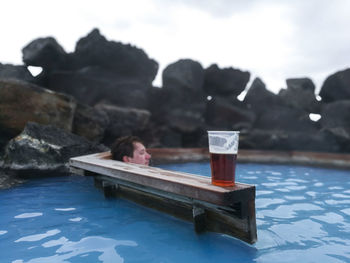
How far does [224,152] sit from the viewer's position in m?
1.67

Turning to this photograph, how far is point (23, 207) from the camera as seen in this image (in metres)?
3.40

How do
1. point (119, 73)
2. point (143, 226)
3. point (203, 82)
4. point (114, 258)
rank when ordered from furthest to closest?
point (203, 82)
point (119, 73)
point (143, 226)
point (114, 258)

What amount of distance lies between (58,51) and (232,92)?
30.2 ft

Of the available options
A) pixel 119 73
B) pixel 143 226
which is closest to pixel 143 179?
pixel 143 226

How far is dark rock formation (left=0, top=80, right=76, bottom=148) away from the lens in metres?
5.94

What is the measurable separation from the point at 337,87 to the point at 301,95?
6.09 ft

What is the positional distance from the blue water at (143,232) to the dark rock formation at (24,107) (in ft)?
7.58

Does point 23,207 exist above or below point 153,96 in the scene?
below

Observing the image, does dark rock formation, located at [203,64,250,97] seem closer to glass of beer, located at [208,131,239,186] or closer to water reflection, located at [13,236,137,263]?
water reflection, located at [13,236,137,263]

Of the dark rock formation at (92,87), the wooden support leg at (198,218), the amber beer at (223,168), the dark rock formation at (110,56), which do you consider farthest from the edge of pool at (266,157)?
the amber beer at (223,168)

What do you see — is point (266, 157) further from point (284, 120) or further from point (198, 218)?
point (198, 218)

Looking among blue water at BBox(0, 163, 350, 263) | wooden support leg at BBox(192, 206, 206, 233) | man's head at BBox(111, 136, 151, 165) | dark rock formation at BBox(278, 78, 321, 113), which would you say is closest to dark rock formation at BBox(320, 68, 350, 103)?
dark rock formation at BBox(278, 78, 321, 113)

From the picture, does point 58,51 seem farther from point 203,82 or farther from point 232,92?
point 232,92

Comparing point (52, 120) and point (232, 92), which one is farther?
point (232, 92)
